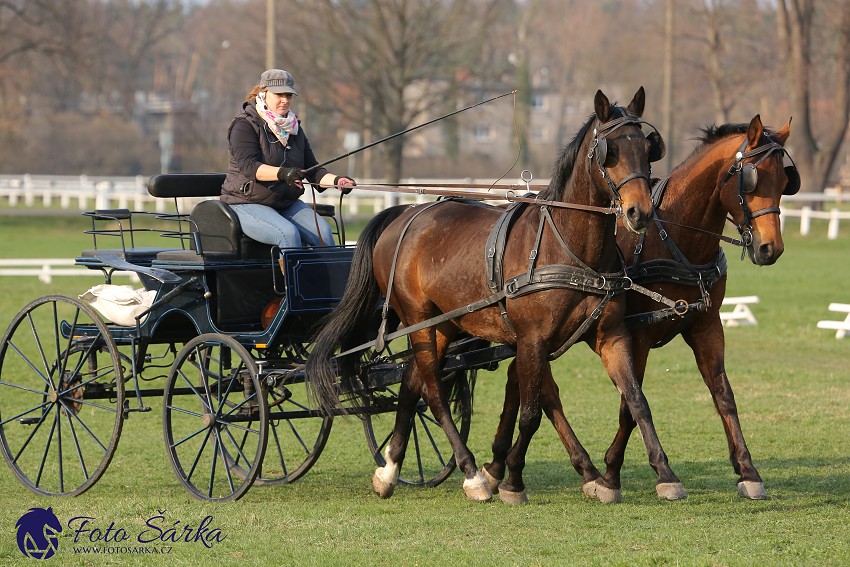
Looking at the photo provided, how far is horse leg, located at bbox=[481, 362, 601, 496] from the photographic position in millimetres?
7156

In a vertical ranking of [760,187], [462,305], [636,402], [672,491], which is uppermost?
[760,187]

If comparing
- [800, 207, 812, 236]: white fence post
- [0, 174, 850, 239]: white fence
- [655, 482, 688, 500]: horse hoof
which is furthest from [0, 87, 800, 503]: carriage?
[800, 207, 812, 236]: white fence post

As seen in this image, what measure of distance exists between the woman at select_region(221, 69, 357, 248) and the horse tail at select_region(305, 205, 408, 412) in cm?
38

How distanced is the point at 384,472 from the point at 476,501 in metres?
0.63

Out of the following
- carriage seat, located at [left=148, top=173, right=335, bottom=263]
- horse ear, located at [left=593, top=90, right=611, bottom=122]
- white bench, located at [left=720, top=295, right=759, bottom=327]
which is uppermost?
horse ear, located at [left=593, top=90, right=611, bottom=122]

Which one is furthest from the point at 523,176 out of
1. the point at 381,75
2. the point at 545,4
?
the point at 545,4

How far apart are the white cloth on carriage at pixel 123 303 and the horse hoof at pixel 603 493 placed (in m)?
2.93

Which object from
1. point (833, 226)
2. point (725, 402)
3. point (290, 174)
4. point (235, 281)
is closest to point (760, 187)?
point (725, 402)

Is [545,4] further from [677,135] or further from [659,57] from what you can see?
[659,57]

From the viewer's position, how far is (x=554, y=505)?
707 centimetres

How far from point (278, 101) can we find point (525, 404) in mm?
2495

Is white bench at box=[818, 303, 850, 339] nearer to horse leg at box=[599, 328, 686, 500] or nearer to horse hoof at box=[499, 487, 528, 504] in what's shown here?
horse hoof at box=[499, 487, 528, 504]

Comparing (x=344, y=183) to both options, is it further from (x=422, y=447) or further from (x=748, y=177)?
(x=422, y=447)

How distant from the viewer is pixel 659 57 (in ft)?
171
